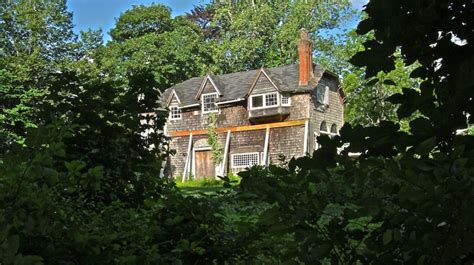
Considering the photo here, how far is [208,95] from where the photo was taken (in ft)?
140

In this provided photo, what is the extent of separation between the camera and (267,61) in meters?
57.0

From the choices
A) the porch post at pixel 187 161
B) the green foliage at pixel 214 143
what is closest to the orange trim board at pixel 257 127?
the green foliage at pixel 214 143

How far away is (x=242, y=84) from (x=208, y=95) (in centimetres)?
272

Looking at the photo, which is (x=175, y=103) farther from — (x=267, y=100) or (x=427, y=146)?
(x=427, y=146)

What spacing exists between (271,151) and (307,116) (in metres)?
3.51

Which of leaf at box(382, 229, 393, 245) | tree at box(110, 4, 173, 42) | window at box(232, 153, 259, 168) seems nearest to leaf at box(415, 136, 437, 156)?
leaf at box(382, 229, 393, 245)

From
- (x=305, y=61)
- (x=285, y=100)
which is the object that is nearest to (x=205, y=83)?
(x=285, y=100)

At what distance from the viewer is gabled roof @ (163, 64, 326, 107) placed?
4009cm

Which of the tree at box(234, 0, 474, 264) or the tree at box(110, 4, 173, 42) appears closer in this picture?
the tree at box(234, 0, 474, 264)

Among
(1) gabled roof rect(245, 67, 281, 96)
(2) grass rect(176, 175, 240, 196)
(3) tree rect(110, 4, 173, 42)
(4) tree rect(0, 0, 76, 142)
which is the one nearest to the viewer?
(2) grass rect(176, 175, 240, 196)

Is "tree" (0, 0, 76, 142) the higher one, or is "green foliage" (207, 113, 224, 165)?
"tree" (0, 0, 76, 142)

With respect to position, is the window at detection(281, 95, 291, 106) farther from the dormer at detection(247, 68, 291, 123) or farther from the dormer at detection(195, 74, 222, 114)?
the dormer at detection(195, 74, 222, 114)

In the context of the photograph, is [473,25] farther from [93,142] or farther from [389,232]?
[93,142]

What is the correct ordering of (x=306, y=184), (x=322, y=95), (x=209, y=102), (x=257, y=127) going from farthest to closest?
(x=209, y=102), (x=322, y=95), (x=257, y=127), (x=306, y=184)
